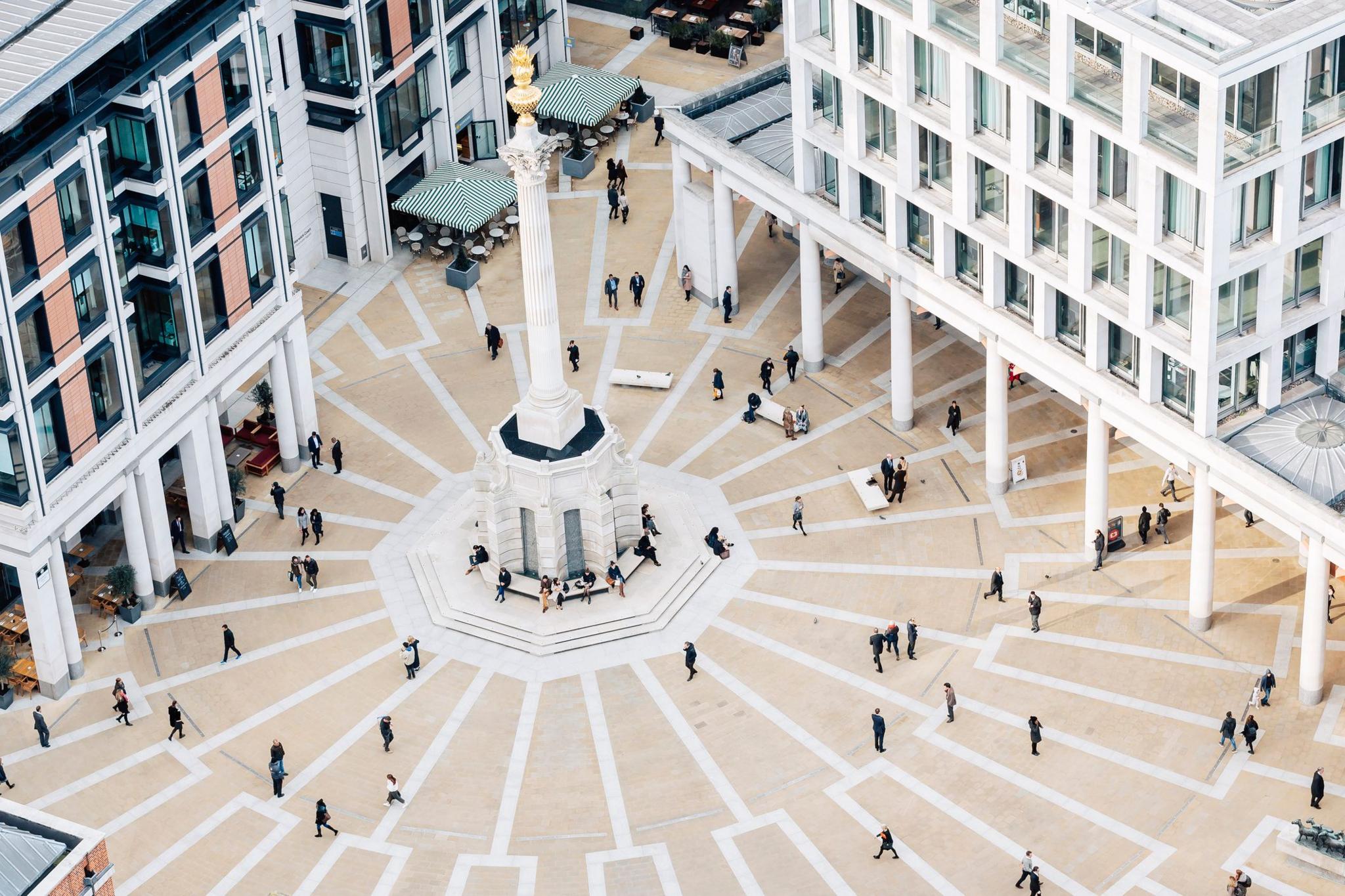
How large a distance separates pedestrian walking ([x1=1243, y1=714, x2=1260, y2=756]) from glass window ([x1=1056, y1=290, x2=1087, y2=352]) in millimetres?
15779

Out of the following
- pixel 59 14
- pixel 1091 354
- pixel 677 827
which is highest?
pixel 59 14

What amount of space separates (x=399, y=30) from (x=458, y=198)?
28.3ft

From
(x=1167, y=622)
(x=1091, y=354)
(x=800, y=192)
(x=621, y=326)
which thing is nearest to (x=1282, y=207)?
(x=1091, y=354)

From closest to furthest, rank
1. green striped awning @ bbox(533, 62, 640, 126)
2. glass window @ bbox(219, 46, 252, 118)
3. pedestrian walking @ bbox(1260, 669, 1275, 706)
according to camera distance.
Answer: pedestrian walking @ bbox(1260, 669, 1275, 706) < glass window @ bbox(219, 46, 252, 118) < green striped awning @ bbox(533, 62, 640, 126)

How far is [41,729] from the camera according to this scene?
97062 mm

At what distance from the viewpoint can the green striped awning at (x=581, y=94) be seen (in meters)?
131

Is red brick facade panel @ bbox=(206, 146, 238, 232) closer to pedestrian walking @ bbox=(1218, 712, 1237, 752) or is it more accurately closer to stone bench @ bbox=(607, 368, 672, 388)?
stone bench @ bbox=(607, 368, 672, 388)

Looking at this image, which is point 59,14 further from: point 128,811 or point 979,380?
point 979,380

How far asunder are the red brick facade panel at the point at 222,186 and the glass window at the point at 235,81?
174cm

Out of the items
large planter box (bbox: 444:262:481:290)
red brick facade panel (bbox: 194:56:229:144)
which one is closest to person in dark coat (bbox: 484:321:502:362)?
large planter box (bbox: 444:262:481:290)

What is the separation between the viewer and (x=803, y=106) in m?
107

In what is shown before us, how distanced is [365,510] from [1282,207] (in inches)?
1633

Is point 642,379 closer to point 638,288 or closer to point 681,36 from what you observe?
point 638,288

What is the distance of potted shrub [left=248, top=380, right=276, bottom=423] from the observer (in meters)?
114
